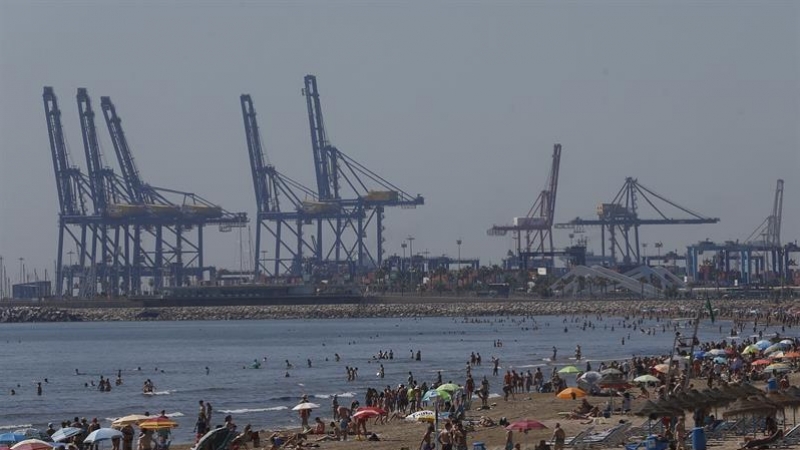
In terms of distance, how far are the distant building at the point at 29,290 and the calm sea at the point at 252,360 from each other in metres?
75.7

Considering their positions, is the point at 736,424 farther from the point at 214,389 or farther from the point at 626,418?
the point at 214,389

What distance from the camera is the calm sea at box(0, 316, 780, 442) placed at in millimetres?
39844

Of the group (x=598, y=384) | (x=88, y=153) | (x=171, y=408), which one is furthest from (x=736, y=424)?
(x=88, y=153)

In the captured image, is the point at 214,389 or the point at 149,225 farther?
the point at 149,225

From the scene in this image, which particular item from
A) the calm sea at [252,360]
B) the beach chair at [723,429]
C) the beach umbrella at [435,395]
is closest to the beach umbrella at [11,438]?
the calm sea at [252,360]

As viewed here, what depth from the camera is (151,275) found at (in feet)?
508

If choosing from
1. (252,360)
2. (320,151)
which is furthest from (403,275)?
(252,360)

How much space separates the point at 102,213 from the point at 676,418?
124 metres

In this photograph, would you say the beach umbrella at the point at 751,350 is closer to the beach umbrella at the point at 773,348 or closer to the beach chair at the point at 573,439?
the beach umbrella at the point at 773,348

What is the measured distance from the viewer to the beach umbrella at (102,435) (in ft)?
86.8

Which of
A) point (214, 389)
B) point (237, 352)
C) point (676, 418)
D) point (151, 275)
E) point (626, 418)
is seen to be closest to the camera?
point (676, 418)

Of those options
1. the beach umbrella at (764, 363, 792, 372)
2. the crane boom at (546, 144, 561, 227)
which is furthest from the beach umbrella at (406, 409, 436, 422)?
the crane boom at (546, 144, 561, 227)

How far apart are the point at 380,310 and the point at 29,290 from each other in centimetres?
7491

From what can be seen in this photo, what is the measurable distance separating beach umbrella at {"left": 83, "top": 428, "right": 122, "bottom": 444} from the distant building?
161072 mm
